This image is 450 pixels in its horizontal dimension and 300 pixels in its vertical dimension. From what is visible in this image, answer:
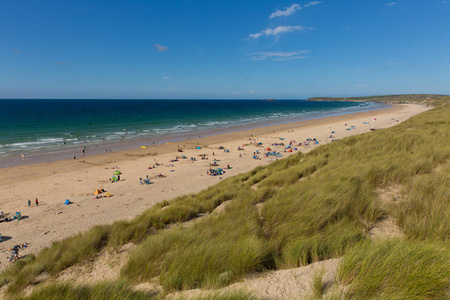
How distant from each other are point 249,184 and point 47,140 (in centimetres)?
2820

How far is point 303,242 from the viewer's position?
137 inches

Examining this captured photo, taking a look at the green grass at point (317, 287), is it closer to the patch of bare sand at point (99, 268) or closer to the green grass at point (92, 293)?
the green grass at point (92, 293)

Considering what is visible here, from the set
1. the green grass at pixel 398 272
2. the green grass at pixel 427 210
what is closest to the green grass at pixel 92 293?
the green grass at pixel 398 272

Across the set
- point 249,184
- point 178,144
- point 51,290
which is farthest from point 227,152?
point 51,290

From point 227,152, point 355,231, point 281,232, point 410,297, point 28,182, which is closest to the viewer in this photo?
point 410,297

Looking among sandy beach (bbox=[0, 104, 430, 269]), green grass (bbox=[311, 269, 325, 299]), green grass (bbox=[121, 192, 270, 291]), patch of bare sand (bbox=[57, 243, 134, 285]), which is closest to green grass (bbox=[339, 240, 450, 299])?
green grass (bbox=[311, 269, 325, 299])

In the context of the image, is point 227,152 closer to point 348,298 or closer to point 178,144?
point 178,144

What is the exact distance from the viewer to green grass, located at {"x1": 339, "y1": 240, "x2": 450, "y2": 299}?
2150mm

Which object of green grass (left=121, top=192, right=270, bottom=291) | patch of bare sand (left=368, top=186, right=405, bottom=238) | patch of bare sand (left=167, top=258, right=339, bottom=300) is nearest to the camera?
patch of bare sand (left=167, top=258, right=339, bottom=300)

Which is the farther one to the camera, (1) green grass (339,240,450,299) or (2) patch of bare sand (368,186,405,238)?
(2) patch of bare sand (368,186,405,238)

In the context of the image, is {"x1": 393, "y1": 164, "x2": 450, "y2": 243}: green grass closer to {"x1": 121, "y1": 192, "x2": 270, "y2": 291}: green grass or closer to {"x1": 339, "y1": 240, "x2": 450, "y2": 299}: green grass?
{"x1": 339, "y1": 240, "x2": 450, "y2": 299}: green grass

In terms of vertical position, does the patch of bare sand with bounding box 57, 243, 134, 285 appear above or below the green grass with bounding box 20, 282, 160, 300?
below

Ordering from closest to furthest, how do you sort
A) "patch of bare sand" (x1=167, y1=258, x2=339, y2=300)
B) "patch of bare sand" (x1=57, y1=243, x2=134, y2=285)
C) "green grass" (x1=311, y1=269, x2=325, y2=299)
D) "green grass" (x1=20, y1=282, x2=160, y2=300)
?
"green grass" (x1=311, y1=269, x2=325, y2=299), "patch of bare sand" (x1=167, y1=258, x2=339, y2=300), "green grass" (x1=20, y1=282, x2=160, y2=300), "patch of bare sand" (x1=57, y1=243, x2=134, y2=285)

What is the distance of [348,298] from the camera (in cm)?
219
